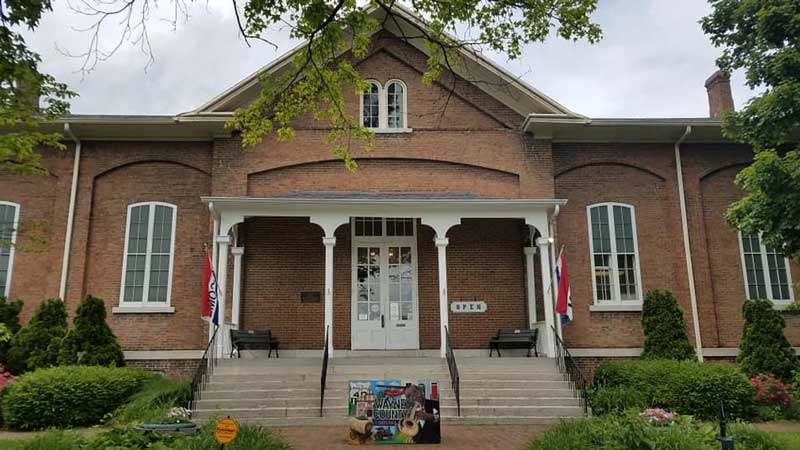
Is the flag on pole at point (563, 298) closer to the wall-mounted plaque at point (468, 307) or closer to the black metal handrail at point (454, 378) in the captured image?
the wall-mounted plaque at point (468, 307)

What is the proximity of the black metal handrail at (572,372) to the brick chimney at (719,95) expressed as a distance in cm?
973

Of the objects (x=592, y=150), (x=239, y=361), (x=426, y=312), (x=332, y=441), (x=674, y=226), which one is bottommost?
(x=332, y=441)

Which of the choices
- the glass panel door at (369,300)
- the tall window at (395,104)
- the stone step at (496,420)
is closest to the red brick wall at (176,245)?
the glass panel door at (369,300)

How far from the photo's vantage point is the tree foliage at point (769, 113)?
11484 millimetres

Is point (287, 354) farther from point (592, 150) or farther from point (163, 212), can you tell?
point (592, 150)

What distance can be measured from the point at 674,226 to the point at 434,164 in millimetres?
6470

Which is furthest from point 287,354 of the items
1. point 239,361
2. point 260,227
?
point 260,227

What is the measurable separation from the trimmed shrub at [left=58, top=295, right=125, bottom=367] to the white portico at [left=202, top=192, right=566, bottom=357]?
2426 millimetres

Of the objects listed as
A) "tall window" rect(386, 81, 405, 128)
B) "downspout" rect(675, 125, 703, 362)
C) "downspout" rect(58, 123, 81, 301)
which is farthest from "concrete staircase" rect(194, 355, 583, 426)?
"tall window" rect(386, 81, 405, 128)

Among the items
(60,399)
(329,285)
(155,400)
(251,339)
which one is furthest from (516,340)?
(60,399)

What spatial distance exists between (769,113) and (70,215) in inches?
620

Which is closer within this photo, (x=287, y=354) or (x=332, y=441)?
(x=332, y=441)

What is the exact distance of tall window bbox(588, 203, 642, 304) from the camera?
1559 cm

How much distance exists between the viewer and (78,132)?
15.5m
